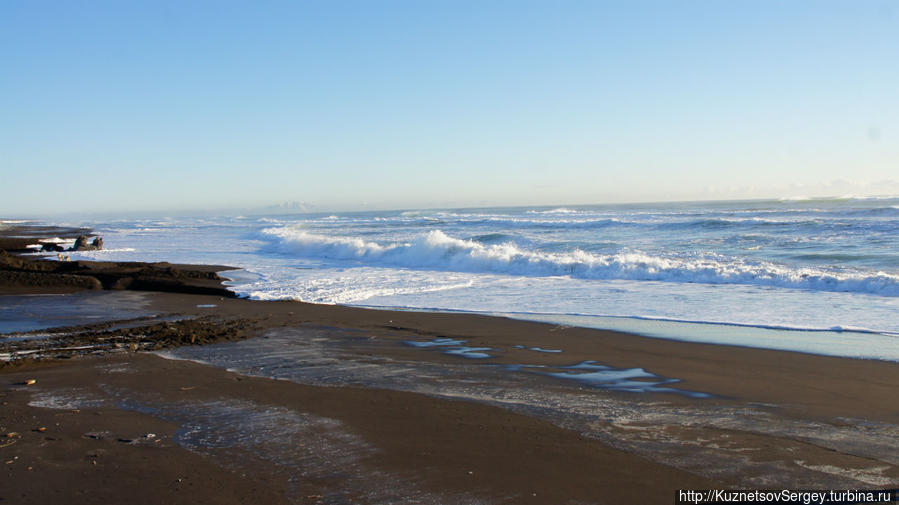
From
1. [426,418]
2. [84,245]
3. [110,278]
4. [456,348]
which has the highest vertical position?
[84,245]

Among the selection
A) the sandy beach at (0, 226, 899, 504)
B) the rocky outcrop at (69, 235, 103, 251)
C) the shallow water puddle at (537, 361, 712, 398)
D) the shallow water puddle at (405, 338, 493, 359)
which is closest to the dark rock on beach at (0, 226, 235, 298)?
the sandy beach at (0, 226, 899, 504)

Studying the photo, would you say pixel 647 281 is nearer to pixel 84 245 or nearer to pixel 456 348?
pixel 456 348

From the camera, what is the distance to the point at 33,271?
16.3m

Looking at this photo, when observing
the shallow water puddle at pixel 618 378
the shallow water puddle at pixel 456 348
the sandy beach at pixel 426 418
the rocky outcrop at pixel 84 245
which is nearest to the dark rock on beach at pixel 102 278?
the sandy beach at pixel 426 418

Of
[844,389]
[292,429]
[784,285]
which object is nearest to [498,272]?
[784,285]

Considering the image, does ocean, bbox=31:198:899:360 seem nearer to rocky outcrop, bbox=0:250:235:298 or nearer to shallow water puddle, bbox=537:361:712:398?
rocky outcrop, bbox=0:250:235:298

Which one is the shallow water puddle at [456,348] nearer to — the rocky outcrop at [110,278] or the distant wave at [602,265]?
the rocky outcrop at [110,278]

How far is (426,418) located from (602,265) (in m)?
13.1

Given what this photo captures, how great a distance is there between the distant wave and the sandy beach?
7.45m

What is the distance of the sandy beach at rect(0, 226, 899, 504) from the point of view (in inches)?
146

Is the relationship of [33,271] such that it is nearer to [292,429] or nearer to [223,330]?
[223,330]

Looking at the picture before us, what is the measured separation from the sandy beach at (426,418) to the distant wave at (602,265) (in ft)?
24.4

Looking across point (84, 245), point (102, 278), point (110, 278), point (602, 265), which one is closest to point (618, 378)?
point (602, 265)

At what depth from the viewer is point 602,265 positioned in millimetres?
17156
